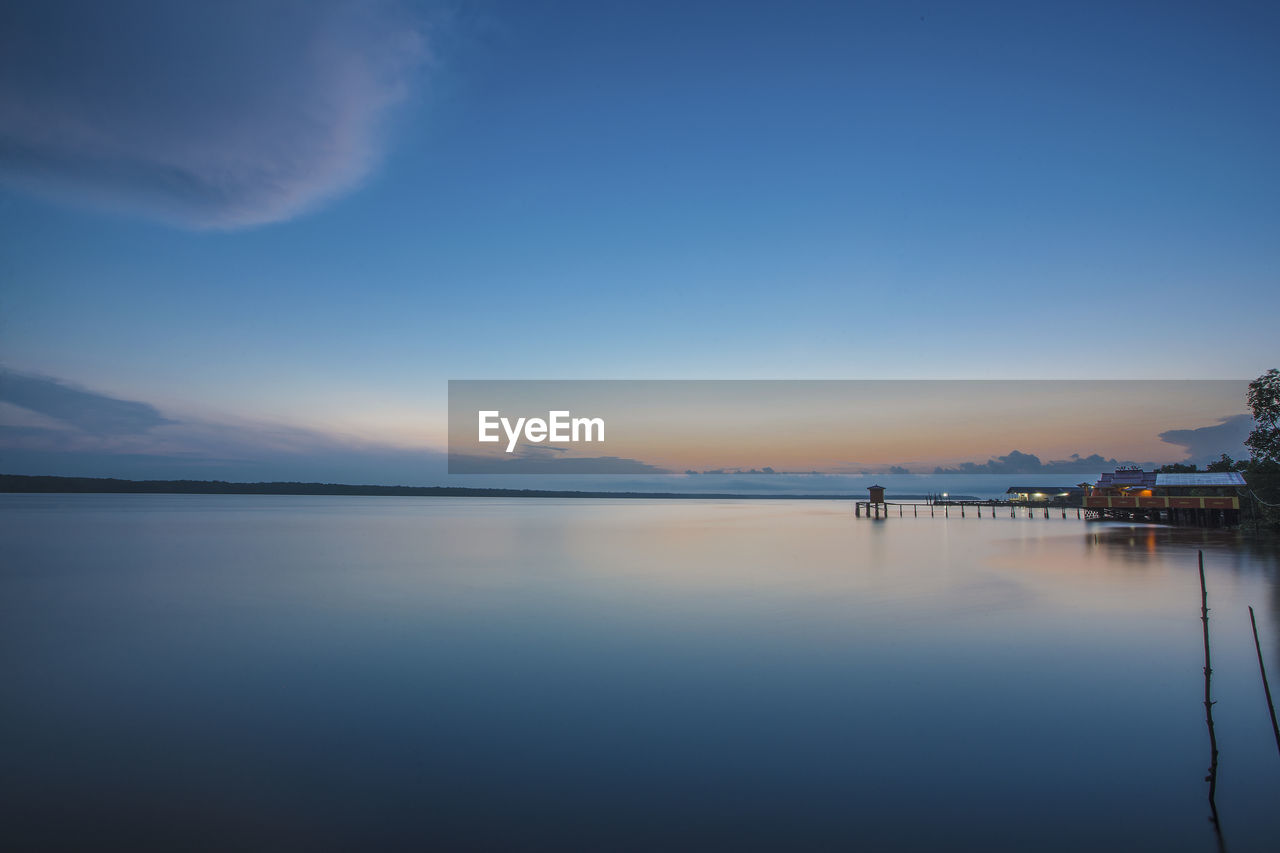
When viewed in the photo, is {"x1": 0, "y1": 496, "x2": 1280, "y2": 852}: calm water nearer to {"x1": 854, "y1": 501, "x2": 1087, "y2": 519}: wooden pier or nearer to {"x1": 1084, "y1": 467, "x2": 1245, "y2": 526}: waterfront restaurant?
{"x1": 1084, "y1": 467, "x2": 1245, "y2": 526}: waterfront restaurant

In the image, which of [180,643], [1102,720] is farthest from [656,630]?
[180,643]

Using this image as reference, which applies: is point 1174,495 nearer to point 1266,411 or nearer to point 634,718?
point 1266,411

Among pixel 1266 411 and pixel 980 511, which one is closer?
pixel 1266 411

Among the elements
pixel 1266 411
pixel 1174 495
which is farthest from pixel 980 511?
pixel 1266 411

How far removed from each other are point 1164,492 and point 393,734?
213 feet

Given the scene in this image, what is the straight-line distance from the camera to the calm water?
6547mm

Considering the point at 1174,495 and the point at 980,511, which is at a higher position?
the point at 1174,495

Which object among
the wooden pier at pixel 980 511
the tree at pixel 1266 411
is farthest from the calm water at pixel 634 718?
the wooden pier at pixel 980 511

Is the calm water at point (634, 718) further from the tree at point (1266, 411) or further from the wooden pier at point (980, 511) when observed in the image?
the wooden pier at point (980, 511)

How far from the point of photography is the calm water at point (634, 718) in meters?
6.55

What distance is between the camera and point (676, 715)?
9828mm

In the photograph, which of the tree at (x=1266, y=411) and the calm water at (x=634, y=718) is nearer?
the calm water at (x=634, y=718)

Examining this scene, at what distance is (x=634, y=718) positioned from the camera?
32.0 feet

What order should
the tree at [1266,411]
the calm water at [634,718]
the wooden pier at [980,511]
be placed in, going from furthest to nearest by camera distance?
the wooden pier at [980,511], the tree at [1266,411], the calm water at [634,718]
